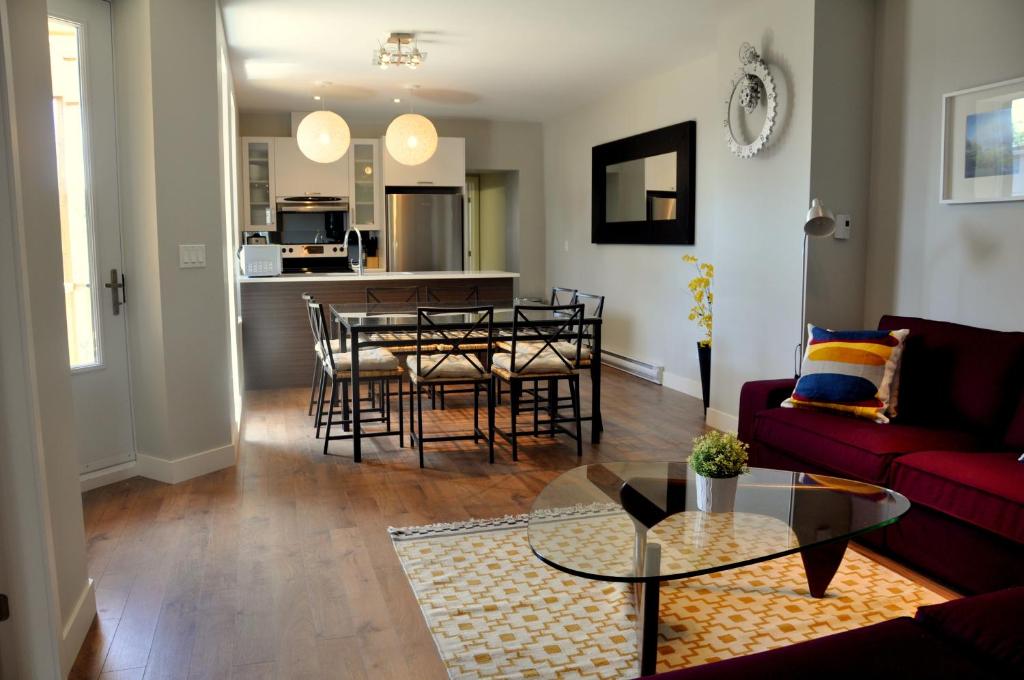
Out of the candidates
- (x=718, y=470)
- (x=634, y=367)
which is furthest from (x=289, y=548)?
(x=634, y=367)

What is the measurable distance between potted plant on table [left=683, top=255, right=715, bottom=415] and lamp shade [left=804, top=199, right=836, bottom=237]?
1622 mm

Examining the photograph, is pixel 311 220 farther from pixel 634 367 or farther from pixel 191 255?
pixel 191 255

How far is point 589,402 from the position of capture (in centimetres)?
605

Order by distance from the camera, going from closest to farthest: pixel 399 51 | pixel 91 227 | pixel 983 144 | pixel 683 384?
pixel 983 144
pixel 91 227
pixel 399 51
pixel 683 384

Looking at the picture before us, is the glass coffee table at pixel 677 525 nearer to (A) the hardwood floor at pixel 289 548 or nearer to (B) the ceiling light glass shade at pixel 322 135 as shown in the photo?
(A) the hardwood floor at pixel 289 548

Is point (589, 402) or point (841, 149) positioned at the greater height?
point (841, 149)

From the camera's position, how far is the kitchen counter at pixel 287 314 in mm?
6621

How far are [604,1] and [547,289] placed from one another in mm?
5154

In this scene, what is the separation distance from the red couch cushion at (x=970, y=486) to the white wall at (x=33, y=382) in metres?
2.74

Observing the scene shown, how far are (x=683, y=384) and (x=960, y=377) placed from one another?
3161 mm

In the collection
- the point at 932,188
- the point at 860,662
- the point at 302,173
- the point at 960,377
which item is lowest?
the point at 860,662

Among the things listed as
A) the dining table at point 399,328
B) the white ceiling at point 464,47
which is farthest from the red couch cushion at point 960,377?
the white ceiling at point 464,47

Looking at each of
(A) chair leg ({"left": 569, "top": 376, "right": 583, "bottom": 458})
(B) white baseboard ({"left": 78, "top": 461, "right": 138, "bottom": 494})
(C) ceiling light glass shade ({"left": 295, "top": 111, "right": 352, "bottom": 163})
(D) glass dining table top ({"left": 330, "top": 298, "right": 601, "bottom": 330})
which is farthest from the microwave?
(B) white baseboard ({"left": 78, "top": 461, "right": 138, "bottom": 494})

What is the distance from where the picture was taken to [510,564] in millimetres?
3082
